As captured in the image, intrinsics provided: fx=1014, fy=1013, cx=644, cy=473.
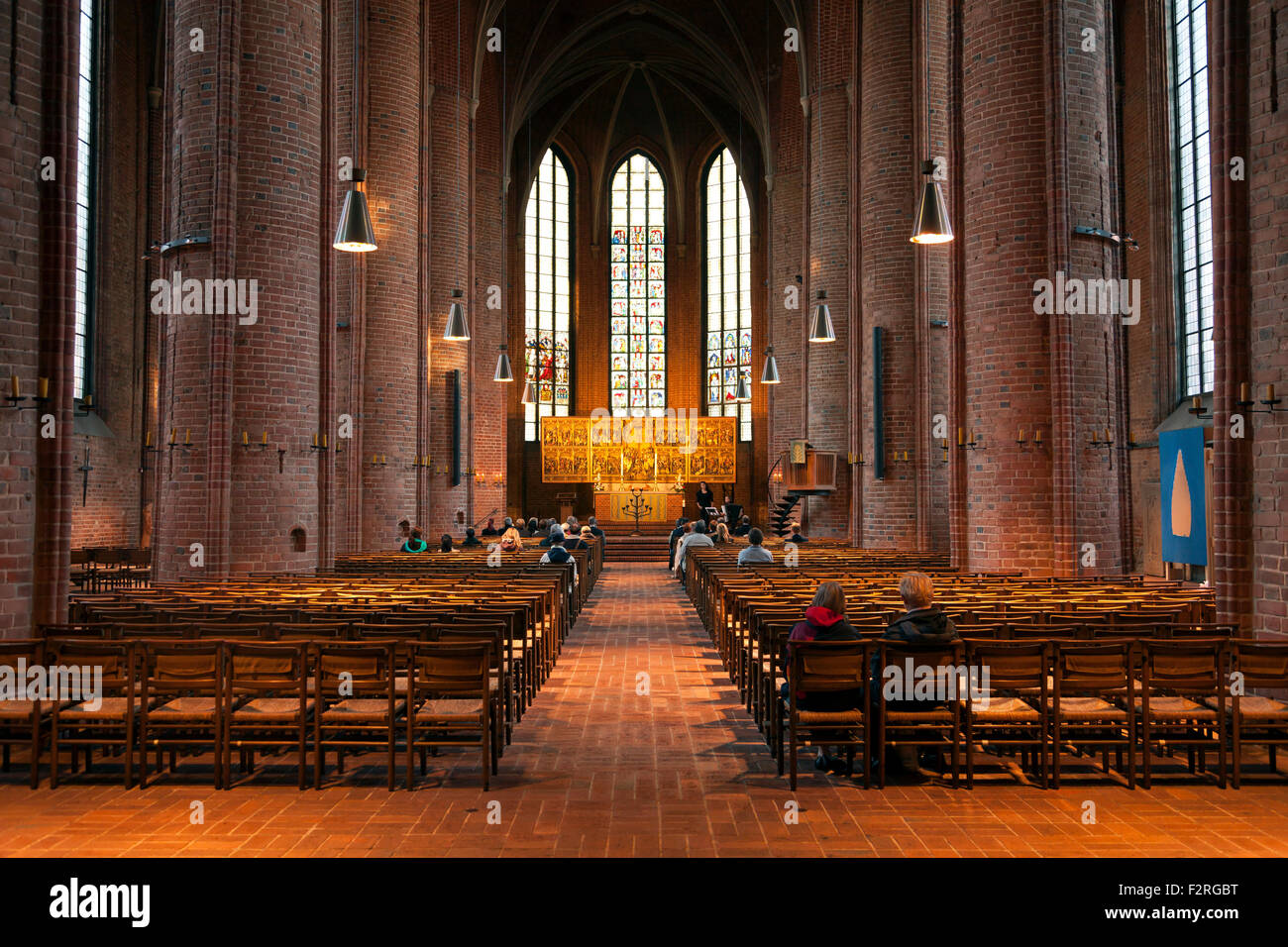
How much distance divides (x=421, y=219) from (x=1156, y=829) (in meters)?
21.4

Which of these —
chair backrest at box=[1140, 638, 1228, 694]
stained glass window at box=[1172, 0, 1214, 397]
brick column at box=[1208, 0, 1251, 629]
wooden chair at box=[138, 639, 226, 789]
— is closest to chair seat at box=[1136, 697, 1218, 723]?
chair backrest at box=[1140, 638, 1228, 694]

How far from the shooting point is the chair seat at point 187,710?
5.86 meters

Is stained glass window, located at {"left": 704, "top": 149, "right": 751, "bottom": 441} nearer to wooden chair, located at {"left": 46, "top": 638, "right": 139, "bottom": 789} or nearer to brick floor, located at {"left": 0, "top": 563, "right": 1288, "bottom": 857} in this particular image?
brick floor, located at {"left": 0, "top": 563, "right": 1288, "bottom": 857}

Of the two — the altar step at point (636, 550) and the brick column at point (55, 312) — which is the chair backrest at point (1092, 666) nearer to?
the brick column at point (55, 312)

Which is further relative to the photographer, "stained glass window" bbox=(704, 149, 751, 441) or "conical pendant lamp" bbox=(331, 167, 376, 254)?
"stained glass window" bbox=(704, 149, 751, 441)

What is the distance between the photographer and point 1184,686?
236 inches

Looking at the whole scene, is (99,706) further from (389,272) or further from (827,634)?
(389,272)

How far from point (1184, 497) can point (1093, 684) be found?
963cm

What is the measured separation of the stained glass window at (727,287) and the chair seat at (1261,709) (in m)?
32.4

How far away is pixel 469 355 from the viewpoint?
27391 millimetres

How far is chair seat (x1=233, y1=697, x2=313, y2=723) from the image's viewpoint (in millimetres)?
5906

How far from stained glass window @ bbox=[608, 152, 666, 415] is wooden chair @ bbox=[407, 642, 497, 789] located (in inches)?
1345

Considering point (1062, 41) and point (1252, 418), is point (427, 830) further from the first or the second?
point (1062, 41)
